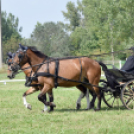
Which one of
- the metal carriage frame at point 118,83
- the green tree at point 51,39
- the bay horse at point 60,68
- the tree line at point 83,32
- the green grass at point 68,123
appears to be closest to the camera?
the green grass at point 68,123

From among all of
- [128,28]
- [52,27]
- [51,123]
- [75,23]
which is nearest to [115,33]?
[128,28]

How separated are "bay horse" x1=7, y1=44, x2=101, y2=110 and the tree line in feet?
66.8

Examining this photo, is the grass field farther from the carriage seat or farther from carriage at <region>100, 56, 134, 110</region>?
the carriage seat

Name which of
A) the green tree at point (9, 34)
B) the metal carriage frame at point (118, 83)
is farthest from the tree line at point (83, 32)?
the metal carriage frame at point (118, 83)

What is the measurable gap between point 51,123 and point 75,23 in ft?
186

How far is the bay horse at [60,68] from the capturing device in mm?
8492

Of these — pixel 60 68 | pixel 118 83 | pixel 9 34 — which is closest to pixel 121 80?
pixel 118 83

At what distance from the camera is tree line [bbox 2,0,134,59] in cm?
2858

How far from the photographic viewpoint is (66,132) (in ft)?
19.3

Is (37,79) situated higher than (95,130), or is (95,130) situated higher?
(37,79)

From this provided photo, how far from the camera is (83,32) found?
5638cm

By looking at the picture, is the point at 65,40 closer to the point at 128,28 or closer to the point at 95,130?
the point at 128,28

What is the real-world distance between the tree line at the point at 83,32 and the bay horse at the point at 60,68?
66.8 feet

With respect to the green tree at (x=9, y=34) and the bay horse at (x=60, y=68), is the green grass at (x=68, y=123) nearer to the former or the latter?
the bay horse at (x=60, y=68)
